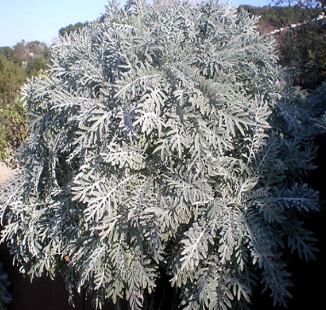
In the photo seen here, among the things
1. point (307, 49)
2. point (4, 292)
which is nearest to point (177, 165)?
point (4, 292)

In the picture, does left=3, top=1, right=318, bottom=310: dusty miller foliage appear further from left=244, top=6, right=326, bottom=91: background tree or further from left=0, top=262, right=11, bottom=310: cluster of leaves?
left=244, top=6, right=326, bottom=91: background tree

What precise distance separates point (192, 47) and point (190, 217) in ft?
4.09

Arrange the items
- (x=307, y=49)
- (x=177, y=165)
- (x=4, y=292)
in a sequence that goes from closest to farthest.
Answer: (x=177, y=165) < (x=4, y=292) < (x=307, y=49)

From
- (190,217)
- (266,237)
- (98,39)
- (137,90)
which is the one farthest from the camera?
(98,39)

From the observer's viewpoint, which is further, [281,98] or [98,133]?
[281,98]

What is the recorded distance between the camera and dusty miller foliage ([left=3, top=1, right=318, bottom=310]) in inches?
77.8

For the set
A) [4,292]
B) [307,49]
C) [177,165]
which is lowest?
[4,292]

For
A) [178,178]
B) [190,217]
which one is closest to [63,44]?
[178,178]

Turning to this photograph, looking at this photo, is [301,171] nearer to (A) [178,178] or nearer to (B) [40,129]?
(A) [178,178]

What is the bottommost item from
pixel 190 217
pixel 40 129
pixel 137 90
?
pixel 190 217

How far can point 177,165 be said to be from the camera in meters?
2.14

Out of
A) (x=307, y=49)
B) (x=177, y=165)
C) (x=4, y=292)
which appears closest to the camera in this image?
(x=177, y=165)

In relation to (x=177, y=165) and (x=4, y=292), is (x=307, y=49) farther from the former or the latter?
(x=4, y=292)

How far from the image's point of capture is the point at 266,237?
6.23 feet
